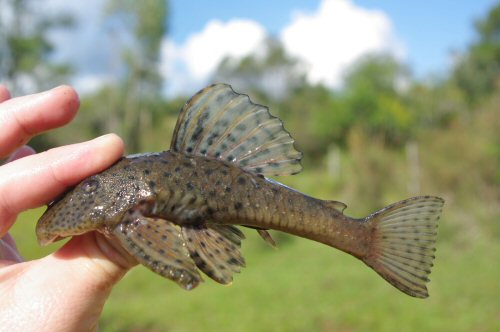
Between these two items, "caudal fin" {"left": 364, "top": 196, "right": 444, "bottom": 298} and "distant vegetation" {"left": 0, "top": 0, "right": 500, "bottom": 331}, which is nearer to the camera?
"caudal fin" {"left": 364, "top": 196, "right": 444, "bottom": 298}

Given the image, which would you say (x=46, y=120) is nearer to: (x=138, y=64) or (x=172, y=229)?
(x=172, y=229)

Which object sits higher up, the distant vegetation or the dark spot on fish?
the distant vegetation

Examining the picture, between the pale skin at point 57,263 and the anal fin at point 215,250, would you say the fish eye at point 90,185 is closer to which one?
the pale skin at point 57,263

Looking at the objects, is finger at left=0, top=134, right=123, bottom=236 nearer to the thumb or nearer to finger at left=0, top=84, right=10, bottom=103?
the thumb

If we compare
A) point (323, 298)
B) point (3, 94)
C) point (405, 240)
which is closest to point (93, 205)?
point (3, 94)

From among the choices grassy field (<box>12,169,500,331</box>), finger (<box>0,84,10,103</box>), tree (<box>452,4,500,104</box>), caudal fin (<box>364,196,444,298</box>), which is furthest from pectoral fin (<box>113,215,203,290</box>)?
tree (<box>452,4,500,104</box>)

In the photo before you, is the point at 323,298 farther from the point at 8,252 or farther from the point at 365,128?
the point at 365,128
